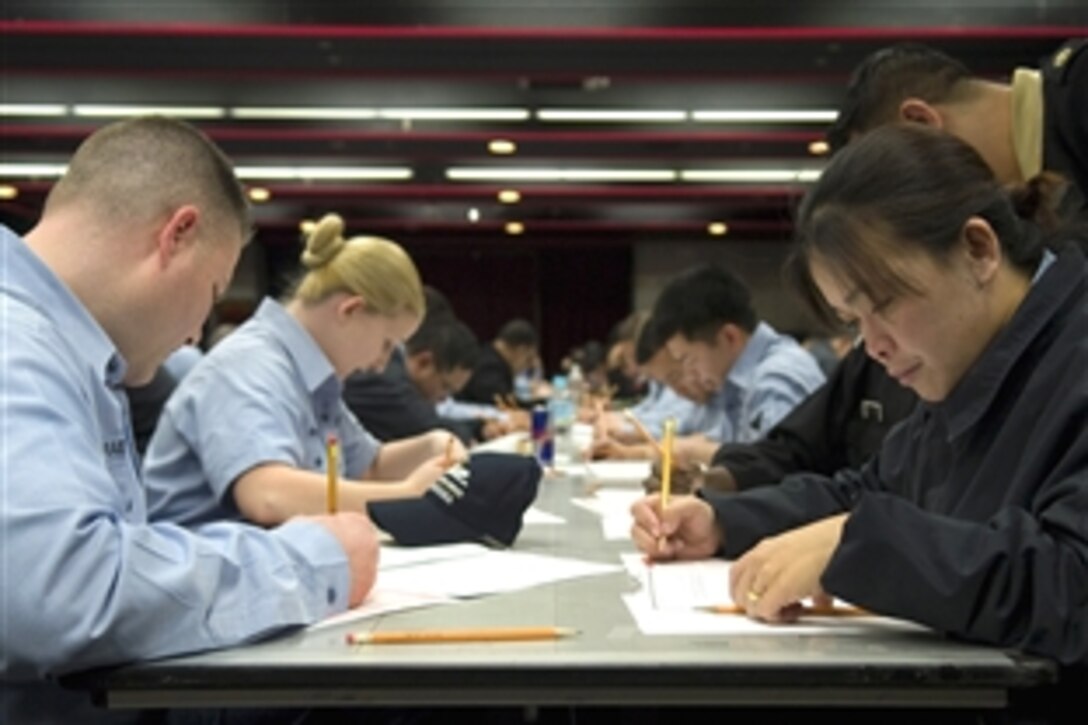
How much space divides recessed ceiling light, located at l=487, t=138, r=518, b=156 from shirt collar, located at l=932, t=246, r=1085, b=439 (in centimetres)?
591

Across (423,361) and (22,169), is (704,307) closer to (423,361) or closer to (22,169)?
(423,361)

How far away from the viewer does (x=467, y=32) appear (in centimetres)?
492

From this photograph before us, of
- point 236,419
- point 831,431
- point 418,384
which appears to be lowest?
point 418,384

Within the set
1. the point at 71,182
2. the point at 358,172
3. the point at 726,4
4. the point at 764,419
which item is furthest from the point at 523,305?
the point at 71,182

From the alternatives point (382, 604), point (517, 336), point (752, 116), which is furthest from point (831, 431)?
point (517, 336)

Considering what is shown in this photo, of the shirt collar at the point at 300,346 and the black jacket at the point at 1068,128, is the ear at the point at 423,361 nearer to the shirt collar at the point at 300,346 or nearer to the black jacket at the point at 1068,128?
the shirt collar at the point at 300,346

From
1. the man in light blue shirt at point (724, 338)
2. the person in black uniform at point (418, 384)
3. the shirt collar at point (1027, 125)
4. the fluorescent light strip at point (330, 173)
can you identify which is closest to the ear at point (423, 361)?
the person in black uniform at point (418, 384)

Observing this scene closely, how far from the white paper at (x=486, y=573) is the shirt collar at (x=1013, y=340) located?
52cm

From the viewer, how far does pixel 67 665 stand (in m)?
1.01

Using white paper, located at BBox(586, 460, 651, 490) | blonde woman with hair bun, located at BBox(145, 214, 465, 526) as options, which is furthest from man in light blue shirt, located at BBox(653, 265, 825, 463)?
blonde woman with hair bun, located at BBox(145, 214, 465, 526)

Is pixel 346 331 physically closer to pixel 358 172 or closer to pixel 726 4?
pixel 726 4

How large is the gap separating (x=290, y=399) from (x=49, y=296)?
87cm

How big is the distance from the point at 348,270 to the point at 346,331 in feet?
0.40

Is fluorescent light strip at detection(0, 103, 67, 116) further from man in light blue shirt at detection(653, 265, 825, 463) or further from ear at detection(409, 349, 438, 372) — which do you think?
man in light blue shirt at detection(653, 265, 825, 463)
